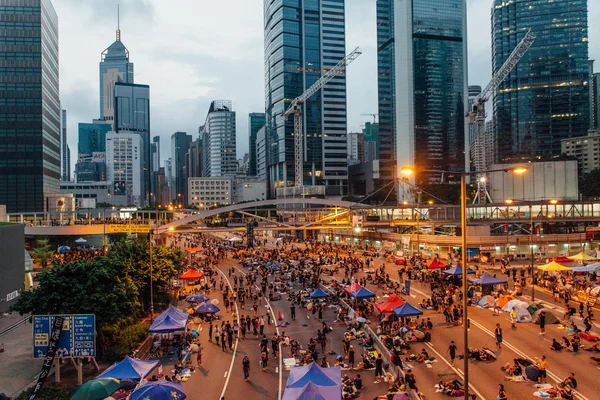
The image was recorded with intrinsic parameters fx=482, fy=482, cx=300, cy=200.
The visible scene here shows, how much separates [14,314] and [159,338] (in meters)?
15.6

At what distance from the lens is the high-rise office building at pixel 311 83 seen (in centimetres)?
18900

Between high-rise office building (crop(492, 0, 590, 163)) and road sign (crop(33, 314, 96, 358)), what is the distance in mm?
193499

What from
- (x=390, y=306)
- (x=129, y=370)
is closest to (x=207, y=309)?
(x=390, y=306)

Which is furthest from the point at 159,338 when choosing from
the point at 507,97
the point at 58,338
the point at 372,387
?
the point at 507,97

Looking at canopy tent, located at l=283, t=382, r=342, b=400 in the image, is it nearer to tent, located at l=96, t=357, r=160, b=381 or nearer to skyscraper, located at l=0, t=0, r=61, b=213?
tent, located at l=96, t=357, r=160, b=381

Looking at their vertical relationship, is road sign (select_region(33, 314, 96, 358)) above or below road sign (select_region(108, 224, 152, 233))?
below

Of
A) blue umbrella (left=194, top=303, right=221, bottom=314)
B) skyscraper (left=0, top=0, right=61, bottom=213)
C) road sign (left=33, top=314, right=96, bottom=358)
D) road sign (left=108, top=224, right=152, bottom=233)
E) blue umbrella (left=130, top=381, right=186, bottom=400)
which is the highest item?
skyscraper (left=0, top=0, right=61, bottom=213)

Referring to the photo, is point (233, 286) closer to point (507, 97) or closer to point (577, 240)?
point (577, 240)

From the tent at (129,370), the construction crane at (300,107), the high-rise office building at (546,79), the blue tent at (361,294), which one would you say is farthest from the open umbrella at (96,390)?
the high-rise office building at (546,79)

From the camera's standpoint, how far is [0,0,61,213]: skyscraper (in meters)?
98.1

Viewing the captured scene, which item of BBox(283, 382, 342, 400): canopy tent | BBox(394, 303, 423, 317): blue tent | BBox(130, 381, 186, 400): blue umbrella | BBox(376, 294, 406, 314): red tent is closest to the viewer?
BBox(283, 382, 342, 400): canopy tent

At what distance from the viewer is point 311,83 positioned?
7549 inches

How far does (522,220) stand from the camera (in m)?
62.4

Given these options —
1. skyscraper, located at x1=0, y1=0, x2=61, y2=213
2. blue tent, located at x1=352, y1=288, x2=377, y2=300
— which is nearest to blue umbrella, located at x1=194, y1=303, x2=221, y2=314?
blue tent, located at x1=352, y1=288, x2=377, y2=300
